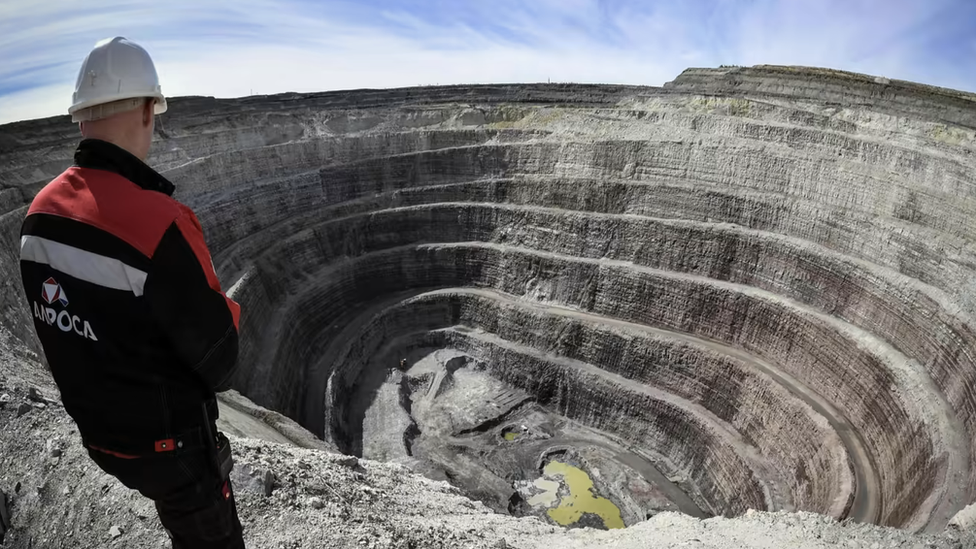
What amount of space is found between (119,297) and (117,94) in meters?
1.37

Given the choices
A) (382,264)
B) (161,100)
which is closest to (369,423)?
(382,264)

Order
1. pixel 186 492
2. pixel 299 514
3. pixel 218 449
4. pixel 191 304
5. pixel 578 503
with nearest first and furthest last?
pixel 191 304, pixel 186 492, pixel 218 449, pixel 299 514, pixel 578 503

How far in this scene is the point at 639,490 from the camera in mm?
21312

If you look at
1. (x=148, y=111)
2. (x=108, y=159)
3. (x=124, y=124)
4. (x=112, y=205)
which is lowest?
(x=112, y=205)

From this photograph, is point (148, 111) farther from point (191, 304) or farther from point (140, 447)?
point (140, 447)

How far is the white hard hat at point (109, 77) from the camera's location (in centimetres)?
386

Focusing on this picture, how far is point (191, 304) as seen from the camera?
12.7 ft

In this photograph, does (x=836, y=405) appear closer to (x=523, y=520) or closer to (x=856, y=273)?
(x=856, y=273)

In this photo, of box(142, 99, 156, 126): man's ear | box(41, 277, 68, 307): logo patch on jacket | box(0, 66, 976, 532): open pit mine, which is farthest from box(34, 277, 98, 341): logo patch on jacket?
box(0, 66, 976, 532): open pit mine

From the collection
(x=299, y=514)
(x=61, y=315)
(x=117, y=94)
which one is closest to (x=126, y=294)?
(x=61, y=315)

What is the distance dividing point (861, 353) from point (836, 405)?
6.43ft

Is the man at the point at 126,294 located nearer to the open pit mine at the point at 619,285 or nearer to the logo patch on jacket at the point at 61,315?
the logo patch on jacket at the point at 61,315

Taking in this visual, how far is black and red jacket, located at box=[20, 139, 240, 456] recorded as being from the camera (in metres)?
3.67

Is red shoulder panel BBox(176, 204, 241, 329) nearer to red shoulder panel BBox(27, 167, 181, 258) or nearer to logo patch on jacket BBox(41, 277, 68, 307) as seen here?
red shoulder panel BBox(27, 167, 181, 258)
